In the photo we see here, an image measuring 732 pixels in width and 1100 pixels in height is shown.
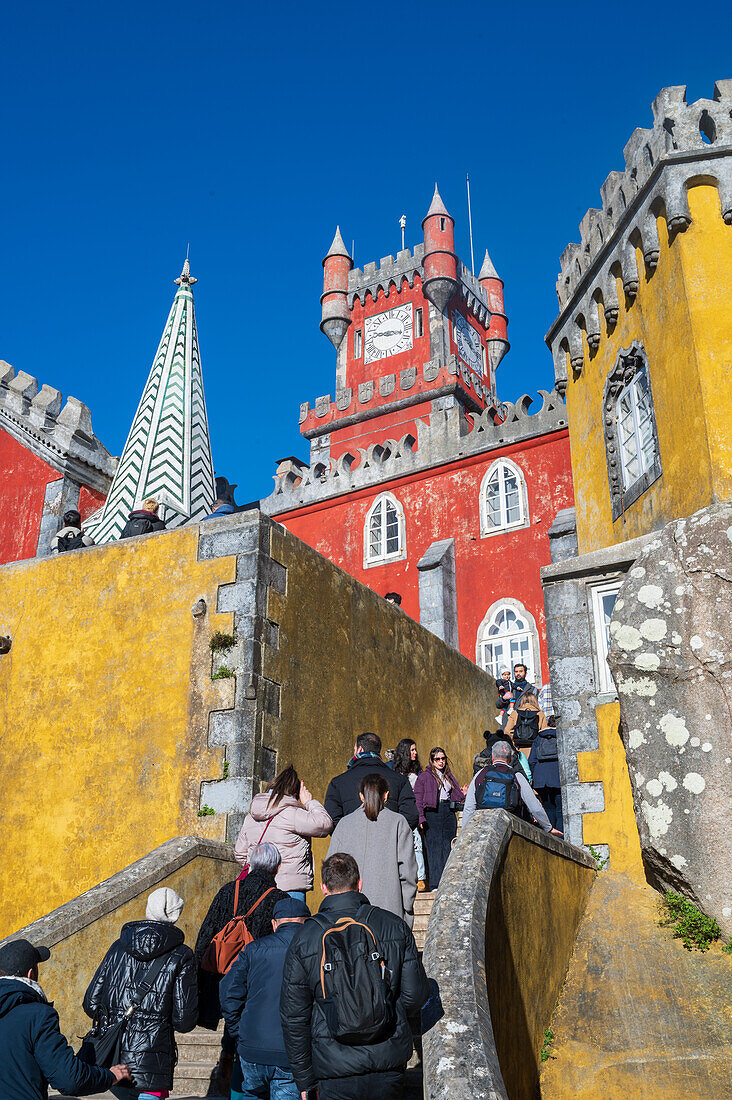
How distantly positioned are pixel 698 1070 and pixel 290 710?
172 inches

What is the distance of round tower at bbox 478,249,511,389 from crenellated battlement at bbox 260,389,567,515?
16.2 metres

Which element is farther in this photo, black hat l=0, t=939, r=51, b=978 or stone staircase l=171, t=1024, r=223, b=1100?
stone staircase l=171, t=1024, r=223, b=1100

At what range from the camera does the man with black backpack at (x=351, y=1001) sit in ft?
11.6

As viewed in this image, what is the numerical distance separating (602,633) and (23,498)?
12276 mm

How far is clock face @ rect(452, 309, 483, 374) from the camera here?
35219 millimetres

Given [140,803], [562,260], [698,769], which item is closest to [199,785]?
[140,803]

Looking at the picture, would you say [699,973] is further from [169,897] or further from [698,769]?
[169,897]

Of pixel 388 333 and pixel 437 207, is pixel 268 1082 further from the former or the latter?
pixel 437 207

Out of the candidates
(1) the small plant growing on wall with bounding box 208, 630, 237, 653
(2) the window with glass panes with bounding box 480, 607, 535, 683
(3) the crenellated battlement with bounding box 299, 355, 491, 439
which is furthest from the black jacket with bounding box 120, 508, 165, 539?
(3) the crenellated battlement with bounding box 299, 355, 491, 439

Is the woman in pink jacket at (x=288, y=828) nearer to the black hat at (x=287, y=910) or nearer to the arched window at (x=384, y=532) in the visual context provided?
the black hat at (x=287, y=910)

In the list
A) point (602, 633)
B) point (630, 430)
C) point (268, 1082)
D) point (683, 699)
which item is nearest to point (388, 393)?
point (630, 430)

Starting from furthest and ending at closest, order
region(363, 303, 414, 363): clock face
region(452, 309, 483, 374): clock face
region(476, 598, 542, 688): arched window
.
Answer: region(452, 309, 483, 374): clock face, region(363, 303, 414, 363): clock face, region(476, 598, 542, 688): arched window

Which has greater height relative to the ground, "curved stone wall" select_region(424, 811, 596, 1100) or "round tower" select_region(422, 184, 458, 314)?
"round tower" select_region(422, 184, 458, 314)

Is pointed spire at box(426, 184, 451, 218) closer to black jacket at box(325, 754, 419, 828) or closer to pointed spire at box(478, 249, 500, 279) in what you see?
pointed spire at box(478, 249, 500, 279)
